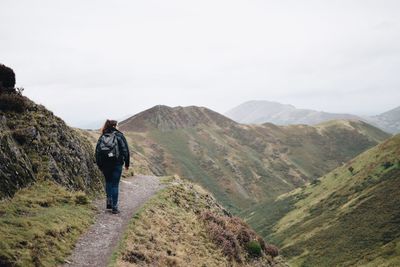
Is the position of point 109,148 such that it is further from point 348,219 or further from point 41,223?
point 348,219

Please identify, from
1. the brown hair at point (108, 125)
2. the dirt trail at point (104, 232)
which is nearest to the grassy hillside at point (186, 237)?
the dirt trail at point (104, 232)

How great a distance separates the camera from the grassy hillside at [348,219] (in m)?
59.6

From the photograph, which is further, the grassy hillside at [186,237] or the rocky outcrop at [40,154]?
the rocky outcrop at [40,154]

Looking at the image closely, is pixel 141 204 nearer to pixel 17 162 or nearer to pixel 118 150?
pixel 118 150

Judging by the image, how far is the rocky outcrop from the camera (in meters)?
→ 17.5

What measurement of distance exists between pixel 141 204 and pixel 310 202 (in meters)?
87.8

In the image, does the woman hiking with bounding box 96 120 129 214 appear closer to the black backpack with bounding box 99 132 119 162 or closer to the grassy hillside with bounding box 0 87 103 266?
the black backpack with bounding box 99 132 119 162

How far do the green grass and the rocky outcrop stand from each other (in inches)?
30.3

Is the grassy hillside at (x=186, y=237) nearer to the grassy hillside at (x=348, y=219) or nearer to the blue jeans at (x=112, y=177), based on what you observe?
the blue jeans at (x=112, y=177)

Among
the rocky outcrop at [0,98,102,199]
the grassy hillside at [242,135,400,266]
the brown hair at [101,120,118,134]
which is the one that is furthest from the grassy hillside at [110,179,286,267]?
the grassy hillside at [242,135,400,266]

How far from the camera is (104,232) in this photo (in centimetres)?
1622

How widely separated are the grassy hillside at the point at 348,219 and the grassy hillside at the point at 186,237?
99.3 ft

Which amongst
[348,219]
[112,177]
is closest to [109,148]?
[112,177]

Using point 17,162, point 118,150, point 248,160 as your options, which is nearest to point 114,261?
point 118,150
